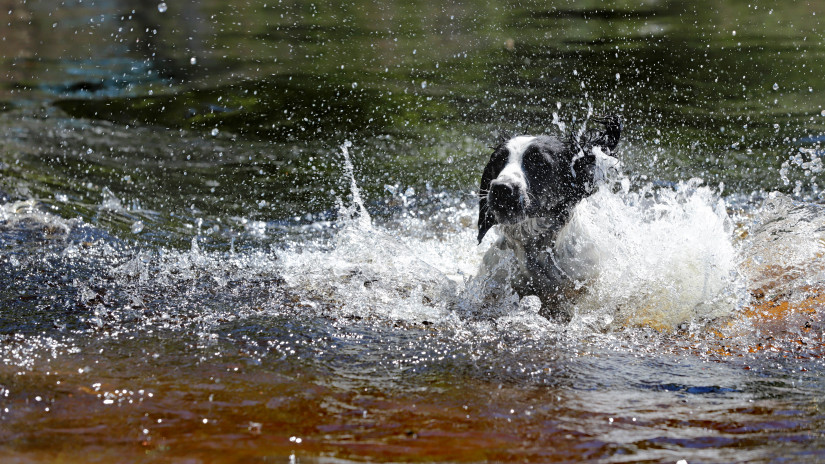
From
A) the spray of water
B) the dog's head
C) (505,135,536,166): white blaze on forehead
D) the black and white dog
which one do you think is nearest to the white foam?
the spray of water

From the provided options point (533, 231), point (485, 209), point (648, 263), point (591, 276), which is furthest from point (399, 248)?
point (648, 263)

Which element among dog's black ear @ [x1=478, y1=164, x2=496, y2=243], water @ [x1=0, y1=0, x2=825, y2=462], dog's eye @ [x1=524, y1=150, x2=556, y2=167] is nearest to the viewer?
water @ [x1=0, y1=0, x2=825, y2=462]

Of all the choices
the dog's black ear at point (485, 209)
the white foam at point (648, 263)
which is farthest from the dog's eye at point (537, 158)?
the white foam at point (648, 263)

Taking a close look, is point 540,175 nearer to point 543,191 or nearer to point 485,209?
point 543,191

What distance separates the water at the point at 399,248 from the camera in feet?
8.13

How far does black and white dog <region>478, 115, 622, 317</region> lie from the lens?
13.7 ft

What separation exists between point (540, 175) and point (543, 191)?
0.09 meters

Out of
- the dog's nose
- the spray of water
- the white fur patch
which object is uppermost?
the white fur patch

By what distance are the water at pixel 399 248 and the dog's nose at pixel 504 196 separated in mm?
549

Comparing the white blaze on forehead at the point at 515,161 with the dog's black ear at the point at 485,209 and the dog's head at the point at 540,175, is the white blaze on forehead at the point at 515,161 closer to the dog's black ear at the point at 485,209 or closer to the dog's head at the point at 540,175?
the dog's head at the point at 540,175

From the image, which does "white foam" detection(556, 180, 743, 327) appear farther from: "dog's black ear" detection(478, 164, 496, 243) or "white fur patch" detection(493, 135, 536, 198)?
Answer: "white fur patch" detection(493, 135, 536, 198)

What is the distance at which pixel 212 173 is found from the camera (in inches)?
298

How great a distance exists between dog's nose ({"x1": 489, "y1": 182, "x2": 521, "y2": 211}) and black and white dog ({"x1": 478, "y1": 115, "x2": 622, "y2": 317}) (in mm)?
58

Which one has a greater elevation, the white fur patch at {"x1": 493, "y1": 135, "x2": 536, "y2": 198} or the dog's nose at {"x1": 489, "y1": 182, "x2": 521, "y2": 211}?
the white fur patch at {"x1": 493, "y1": 135, "x2": 536, "y2": 198}
